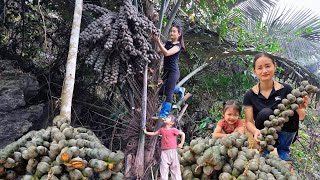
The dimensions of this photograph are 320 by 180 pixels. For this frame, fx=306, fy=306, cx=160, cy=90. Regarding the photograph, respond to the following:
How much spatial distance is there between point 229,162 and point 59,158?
0.57 m

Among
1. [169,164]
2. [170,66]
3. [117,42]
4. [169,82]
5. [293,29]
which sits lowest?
[169,164]

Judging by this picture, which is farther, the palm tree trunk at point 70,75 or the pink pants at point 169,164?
the pink pants at point 169,164

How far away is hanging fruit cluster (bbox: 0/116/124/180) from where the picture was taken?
3.29 ft

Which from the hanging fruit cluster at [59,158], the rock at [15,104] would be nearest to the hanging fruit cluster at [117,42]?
the rock at [15,104]

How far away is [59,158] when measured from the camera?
1.00 metres

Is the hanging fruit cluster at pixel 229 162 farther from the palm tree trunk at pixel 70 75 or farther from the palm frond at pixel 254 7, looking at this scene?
the palm frond at pixel 254 7

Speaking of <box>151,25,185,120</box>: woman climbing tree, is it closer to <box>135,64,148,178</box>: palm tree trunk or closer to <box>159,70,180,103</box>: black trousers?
<box>159,70,180,103</box>: black trousers

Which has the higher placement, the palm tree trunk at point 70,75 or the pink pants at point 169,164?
the palm tree trunk at point 70,75

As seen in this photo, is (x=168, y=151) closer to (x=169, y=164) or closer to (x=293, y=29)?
(x=169, y=164)

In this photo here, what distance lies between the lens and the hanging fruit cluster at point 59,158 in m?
1.00

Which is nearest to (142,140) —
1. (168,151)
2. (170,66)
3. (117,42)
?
(168,151)

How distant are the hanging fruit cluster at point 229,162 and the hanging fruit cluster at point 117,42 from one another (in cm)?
140

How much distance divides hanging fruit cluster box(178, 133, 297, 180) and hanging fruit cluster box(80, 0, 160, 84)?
1.40 metres

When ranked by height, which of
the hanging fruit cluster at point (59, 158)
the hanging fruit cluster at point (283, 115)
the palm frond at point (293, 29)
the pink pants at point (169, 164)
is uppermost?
the palm frond at point (293, 29)
